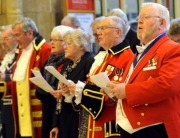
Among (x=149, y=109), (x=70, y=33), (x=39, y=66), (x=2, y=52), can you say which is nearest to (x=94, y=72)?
(x=70, y=33)

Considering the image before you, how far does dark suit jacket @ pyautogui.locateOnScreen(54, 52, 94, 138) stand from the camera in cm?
367

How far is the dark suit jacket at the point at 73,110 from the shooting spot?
3672 millimetres

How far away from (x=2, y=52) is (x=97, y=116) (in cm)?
255

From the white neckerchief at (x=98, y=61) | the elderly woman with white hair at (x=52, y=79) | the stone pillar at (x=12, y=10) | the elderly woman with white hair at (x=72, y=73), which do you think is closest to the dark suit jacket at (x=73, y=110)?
the elderly woman with white hair at (x=72, y=73)

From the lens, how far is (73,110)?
370 cm

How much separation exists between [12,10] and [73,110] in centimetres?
349

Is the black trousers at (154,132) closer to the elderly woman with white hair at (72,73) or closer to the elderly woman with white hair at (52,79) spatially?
the elderly woman with white hair at (72,73)

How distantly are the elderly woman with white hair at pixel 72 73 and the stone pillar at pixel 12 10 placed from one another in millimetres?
3082

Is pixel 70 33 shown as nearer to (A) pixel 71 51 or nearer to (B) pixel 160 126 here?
(A) pixel 71 51

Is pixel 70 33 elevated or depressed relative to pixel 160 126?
elevated

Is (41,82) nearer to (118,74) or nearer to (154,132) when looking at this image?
(118,74)

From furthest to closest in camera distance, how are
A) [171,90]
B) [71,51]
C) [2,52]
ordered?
[2,52]
[71,51]
[171,90]

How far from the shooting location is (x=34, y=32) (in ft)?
15.1

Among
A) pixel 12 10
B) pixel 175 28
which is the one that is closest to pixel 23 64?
pixel 175 28
